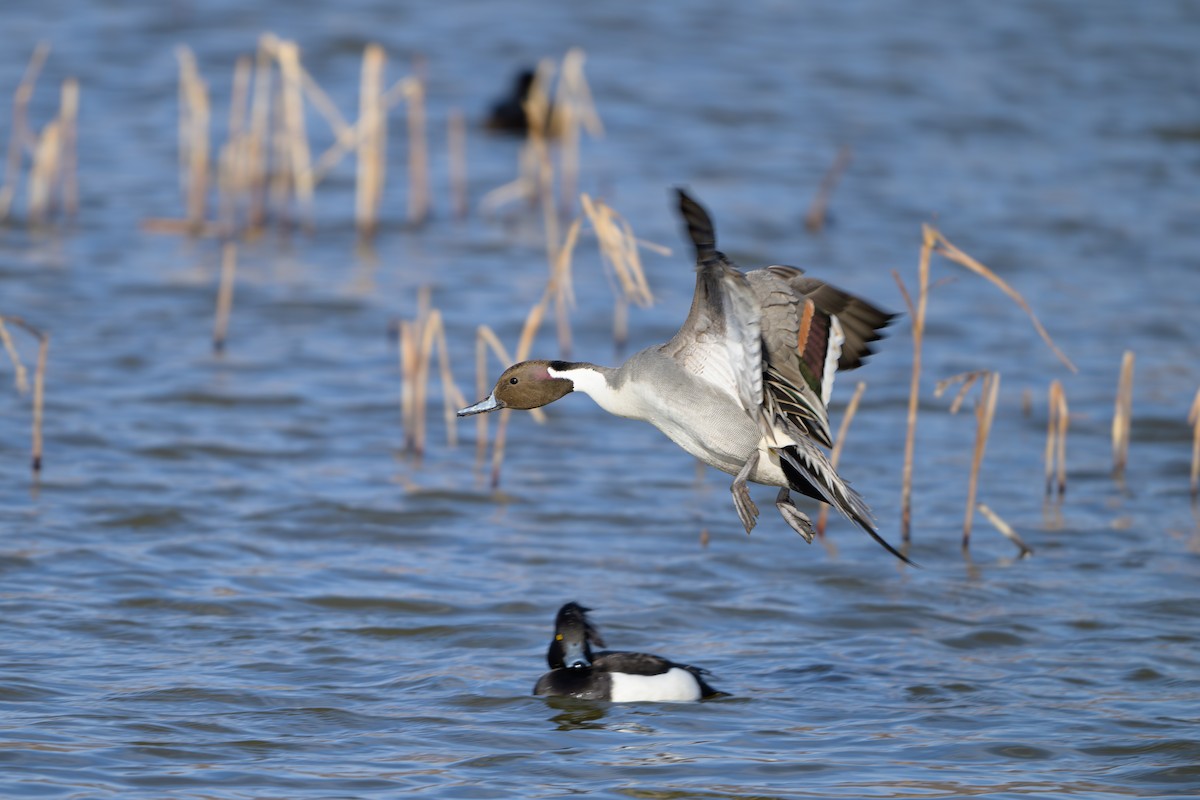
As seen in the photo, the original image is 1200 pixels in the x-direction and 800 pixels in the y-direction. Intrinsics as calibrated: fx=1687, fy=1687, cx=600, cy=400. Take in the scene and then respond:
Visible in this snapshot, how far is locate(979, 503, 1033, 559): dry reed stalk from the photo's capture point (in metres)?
7.87

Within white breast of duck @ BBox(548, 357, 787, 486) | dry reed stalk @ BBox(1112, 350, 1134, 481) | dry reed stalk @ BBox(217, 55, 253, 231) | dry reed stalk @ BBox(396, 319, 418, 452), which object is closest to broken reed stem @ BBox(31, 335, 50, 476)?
dry reed stalk @ BBox(396, 319, 418, 452)

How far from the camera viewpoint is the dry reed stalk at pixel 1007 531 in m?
7.87

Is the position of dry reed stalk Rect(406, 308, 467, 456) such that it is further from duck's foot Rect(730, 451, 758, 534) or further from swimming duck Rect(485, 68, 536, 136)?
swimming duck Rect(485, 68, 536, 136)

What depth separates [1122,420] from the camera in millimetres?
8898

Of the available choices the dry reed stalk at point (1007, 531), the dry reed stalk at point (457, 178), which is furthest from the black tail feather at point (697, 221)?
the dry reed stalk at point (457, 178)

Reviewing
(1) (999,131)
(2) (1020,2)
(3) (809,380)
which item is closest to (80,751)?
(3) (809,380)

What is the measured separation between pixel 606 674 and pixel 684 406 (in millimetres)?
1361

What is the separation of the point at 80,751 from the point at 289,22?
15.0 m

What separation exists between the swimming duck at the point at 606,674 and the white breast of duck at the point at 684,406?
0.99m

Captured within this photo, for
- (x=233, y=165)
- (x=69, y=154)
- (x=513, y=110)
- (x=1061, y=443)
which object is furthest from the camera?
(x=513, y=110)

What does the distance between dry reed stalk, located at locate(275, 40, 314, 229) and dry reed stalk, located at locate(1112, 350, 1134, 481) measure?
616 centimetres

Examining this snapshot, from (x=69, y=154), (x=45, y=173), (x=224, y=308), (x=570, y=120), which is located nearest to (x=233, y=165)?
(x=45, y=173)

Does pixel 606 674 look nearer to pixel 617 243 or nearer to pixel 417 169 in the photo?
pixel 617 243

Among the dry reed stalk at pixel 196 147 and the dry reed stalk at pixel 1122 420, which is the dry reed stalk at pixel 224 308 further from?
the dry reed stalk at pixel 1122 420
